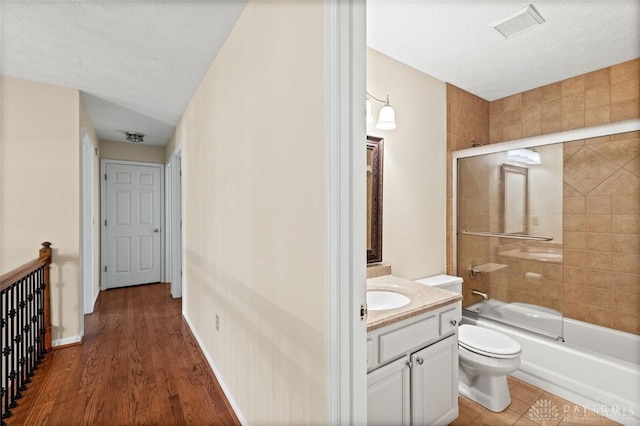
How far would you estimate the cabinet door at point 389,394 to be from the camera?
1360 mm

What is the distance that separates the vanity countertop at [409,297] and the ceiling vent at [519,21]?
1.76 meters

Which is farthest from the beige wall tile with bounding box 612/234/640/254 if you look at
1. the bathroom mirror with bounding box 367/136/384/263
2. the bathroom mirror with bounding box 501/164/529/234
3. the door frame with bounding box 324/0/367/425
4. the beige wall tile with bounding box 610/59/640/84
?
the door frame with bounding box 324/0/367/425

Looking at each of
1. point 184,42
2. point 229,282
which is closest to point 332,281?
point 229,282

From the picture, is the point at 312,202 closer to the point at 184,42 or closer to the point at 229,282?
the point at 229,282

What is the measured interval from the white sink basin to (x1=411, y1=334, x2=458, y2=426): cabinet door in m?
0.30

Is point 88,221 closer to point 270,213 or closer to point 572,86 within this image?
point 270,213

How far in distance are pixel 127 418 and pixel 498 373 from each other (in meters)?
2.30

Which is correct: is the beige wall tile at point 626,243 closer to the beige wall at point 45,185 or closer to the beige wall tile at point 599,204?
the beige wall tile at point 599,204

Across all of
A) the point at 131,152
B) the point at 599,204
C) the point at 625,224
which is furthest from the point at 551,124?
the point at 131,152

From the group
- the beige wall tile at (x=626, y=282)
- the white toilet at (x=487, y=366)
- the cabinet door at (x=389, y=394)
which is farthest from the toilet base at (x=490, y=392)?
the beige wall tile at (x=626, y=282)

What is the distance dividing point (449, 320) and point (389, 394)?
550mm

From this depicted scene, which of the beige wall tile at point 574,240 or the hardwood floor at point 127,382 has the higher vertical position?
the beige wall tile at point 574,240

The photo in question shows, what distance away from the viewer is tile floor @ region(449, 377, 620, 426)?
6.03ft

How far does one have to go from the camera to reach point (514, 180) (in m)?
2.79
